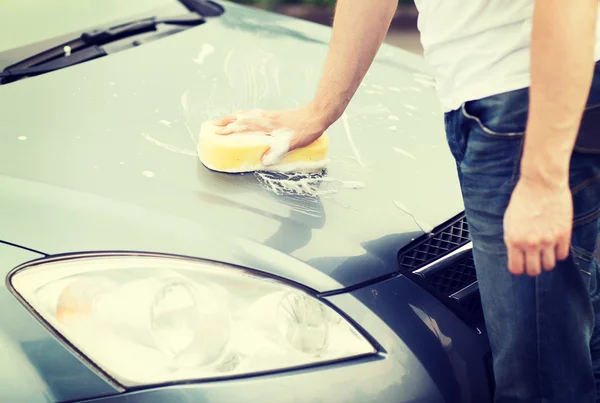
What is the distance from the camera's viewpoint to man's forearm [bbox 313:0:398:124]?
6.23 ft

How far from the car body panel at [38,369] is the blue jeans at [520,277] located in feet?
2.50

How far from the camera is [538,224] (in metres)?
1.27

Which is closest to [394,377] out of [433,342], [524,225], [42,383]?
[433,342]

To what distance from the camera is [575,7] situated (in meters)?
1.16

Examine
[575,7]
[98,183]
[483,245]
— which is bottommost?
[483,245]

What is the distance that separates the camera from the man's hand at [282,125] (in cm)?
190

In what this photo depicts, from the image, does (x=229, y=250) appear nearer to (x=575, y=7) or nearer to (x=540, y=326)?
(x=540, y=326)

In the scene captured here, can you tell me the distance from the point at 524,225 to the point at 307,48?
4.95 ft

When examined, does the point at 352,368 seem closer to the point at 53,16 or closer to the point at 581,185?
the point at 581,185

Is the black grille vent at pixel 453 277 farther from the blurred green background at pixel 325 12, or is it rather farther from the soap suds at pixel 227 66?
the blurred green background at pixel 325 12

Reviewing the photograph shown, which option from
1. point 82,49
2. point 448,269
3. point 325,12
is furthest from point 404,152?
point 325,12

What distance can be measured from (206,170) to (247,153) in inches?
4.5

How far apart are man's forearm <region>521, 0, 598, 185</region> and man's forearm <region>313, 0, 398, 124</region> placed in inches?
29.4

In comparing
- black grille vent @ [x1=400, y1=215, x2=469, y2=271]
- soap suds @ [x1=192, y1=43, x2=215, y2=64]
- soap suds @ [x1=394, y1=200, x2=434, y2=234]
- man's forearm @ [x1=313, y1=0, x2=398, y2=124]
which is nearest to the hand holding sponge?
man's forearm @ [x1=313, y1=0, x2=398, y2=124]
